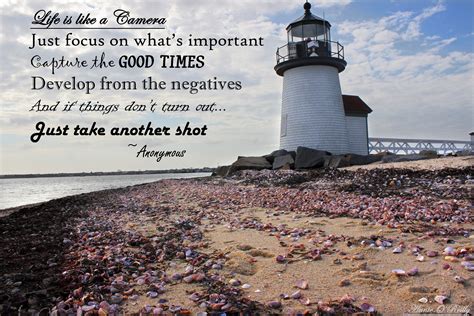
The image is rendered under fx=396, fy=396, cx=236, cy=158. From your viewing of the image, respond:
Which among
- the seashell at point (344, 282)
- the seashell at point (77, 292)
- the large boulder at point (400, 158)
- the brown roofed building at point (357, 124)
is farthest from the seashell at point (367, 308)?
the brown roofed building at point (357, 124)

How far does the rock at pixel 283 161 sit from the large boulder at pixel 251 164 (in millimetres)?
873

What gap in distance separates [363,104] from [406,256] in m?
28.5

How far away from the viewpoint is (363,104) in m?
32.4

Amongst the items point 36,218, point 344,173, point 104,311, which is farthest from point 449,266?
point 344,173

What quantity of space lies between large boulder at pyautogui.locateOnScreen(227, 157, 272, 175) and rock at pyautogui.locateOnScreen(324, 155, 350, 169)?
4252mm

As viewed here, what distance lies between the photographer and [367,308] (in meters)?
4.10

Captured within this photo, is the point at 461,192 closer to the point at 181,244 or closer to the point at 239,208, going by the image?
the point at 239,208

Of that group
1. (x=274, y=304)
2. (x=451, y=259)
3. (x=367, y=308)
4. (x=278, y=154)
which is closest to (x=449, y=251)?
(x=451, y=259)

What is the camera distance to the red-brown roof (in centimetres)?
3138

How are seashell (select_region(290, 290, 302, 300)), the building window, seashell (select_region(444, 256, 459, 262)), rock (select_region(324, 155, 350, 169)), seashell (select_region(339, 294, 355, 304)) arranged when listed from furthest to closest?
1. the building window
2. rock (select_region(324, 155, 350, 169))
3. seashell (select_region(444, 256, 459, 262))
4. seashell (select_region(290, 290, 302, 300))
5. seashell (select_region(339, 294, 355, 304))

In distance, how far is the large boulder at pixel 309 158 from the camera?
81.6 feet

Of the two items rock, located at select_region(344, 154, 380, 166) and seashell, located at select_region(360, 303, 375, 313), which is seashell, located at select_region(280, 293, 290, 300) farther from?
rock, located at select_region(344, 154, 380, 166)

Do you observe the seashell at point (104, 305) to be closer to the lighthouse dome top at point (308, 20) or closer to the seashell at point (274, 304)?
the seashell at point (274, 304)

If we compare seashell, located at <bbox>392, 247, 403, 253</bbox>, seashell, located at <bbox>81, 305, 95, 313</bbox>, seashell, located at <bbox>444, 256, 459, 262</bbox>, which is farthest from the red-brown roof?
seashell, located at <bbox>81, 305, 95, 313</bbox>
